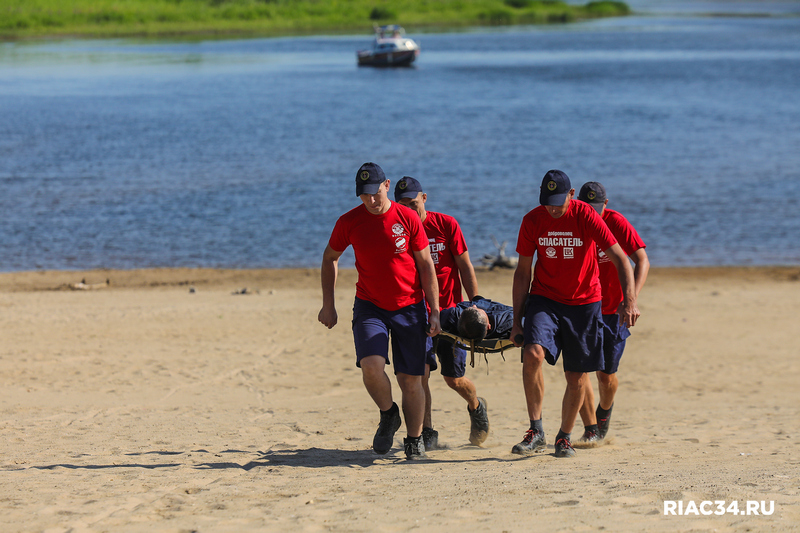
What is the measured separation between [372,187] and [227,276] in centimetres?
1012

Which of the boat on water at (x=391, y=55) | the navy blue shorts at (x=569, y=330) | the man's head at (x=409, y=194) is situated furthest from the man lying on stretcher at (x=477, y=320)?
the boat on water at (x=391, y=55)

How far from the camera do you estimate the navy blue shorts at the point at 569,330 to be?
5.46m

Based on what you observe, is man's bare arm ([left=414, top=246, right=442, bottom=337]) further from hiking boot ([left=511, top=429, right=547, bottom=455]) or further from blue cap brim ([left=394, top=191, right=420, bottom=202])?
hiking boot ([left=511, top=429, right=547, bottom=455])

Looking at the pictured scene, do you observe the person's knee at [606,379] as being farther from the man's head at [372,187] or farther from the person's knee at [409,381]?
the man's head at [372,187]

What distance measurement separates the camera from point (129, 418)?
22.9 ft

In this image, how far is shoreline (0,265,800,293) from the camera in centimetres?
1401

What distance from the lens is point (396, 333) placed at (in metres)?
5.45

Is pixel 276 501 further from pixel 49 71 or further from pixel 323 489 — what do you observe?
pixel 49 71

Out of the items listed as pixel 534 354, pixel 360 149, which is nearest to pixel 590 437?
pixel 534 354

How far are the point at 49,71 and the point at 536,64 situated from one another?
35812 millimetres

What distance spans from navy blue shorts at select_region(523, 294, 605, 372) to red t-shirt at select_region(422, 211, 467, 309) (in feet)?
2.02

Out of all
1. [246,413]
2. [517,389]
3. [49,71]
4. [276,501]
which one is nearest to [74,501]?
[276,501]

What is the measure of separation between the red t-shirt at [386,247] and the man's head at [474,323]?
1.18 feet

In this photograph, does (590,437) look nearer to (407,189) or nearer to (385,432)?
(385,432)
